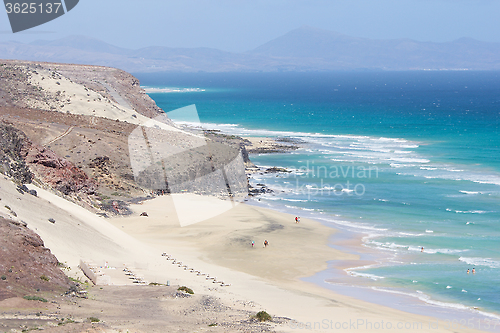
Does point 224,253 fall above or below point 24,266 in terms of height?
below

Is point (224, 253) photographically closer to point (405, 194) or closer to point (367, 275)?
point (367, 275)

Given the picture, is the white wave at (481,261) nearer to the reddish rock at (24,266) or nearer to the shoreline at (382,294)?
the shoreline at (382,294)

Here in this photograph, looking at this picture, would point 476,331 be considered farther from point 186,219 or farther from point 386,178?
point 386,178

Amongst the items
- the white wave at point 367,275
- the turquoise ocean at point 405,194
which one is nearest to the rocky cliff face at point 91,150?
the turquoise ocean at point 405,194

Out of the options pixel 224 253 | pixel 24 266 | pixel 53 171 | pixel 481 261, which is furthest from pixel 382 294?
pixel 53 171

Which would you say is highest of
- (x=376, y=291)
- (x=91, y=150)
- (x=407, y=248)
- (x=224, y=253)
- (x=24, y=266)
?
(x=91, y=150)
